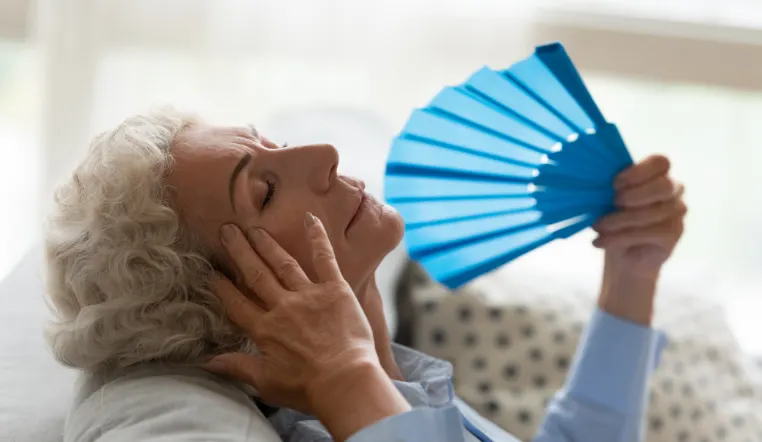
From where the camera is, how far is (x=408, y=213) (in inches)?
55.5

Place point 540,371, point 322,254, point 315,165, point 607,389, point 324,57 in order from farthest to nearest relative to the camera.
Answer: point 324,57, point 540,371, point 607,389, point 315,165, point 322,254

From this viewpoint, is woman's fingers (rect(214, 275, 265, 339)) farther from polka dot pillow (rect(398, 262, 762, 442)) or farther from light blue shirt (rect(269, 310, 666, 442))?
polka dot pillow (rect(398, 262, 762, 442))

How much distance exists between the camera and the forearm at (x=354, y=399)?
37.1 inches

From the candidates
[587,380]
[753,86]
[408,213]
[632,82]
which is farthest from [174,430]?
[753,86]

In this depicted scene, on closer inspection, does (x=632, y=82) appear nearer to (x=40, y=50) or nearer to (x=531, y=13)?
(x=531, y=13)

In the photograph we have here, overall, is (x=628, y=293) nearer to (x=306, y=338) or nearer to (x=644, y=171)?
(x=644, y=171)

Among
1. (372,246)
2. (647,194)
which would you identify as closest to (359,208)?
(372,246)

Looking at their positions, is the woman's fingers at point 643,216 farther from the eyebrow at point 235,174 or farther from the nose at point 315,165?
the eyebrow at point 235,174

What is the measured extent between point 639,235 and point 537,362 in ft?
1.69

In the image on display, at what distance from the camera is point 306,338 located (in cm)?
100

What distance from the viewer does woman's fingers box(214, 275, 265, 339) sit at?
1058 millimetres

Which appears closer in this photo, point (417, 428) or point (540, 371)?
point (417, 428)

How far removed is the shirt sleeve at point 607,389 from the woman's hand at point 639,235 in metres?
0.04

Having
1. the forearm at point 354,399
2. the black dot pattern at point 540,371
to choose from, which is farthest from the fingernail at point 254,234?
the black dot pattern at point 540,371
